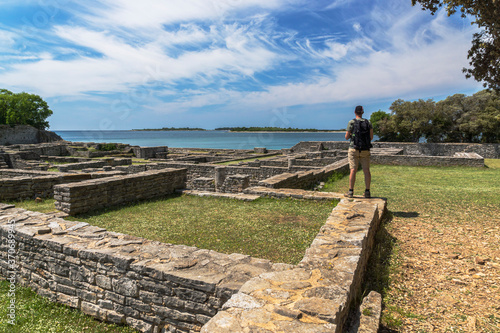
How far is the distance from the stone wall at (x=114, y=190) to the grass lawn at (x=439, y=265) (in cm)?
627

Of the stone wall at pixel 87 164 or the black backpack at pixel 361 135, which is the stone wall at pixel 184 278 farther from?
the stone wall at pixel 87 164

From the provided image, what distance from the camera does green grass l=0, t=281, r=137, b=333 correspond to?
343 cm

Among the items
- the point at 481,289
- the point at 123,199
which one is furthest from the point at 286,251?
the point at 123,199

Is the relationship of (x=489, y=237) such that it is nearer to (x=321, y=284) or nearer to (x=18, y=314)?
(x=321, y=284)

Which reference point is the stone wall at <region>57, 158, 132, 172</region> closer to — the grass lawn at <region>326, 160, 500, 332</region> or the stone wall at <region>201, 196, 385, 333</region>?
the grass lawn at <region>326, 160, 500, 332</region>

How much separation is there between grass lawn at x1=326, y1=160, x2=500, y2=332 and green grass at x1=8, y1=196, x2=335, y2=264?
1274mm

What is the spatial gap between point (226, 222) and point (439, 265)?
3.72m

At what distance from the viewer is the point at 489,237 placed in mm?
5008

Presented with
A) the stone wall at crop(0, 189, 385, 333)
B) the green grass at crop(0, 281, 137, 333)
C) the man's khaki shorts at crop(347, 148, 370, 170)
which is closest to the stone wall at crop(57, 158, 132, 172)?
the stone wall at crop(0, 189, 385, 333)

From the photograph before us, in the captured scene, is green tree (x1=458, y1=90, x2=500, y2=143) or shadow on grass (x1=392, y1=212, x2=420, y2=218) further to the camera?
green tree (x1=458, y1=90, x2=500, y2=143)

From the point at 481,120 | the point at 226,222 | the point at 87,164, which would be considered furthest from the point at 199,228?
the point at 481,120

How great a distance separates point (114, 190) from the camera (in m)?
7.68

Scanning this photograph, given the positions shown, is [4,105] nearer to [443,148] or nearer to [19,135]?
[19,135]

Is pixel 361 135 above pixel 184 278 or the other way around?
above
